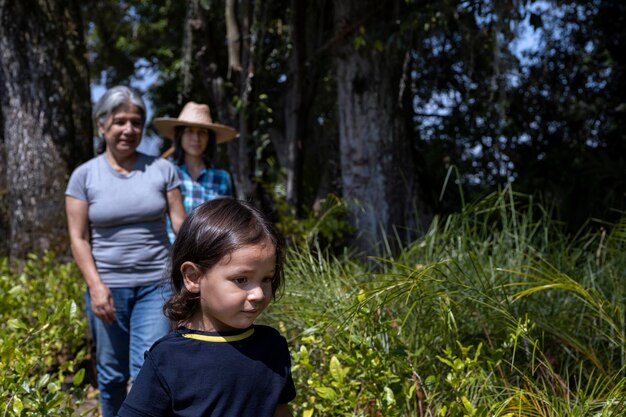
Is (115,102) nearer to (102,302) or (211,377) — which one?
(102,302)

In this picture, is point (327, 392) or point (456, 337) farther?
point (456, 337)

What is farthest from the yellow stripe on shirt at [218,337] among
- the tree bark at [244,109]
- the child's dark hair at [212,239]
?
the tree bark at [244,109]

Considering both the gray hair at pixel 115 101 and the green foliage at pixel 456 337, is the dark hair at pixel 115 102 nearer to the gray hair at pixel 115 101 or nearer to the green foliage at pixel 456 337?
the gray hair at pixel 115 101

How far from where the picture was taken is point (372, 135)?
6.06 meters

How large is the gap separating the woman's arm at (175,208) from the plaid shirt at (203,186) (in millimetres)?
547

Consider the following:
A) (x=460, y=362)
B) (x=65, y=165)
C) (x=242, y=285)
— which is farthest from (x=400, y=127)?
(x=242, y=285)

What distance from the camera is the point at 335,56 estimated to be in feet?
20.6

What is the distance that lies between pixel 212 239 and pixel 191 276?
→ 148mm

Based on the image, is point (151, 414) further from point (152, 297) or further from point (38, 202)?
point (38, 202)

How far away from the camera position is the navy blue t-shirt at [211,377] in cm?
195

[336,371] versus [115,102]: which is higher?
[115,102]

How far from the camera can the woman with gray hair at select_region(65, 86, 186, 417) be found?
11.2ft

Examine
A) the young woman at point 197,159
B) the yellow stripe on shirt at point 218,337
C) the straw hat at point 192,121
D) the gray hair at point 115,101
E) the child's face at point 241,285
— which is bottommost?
the yellow stripe on shirt at point 218,337

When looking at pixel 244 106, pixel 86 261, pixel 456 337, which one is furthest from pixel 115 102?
pixel 244 106
